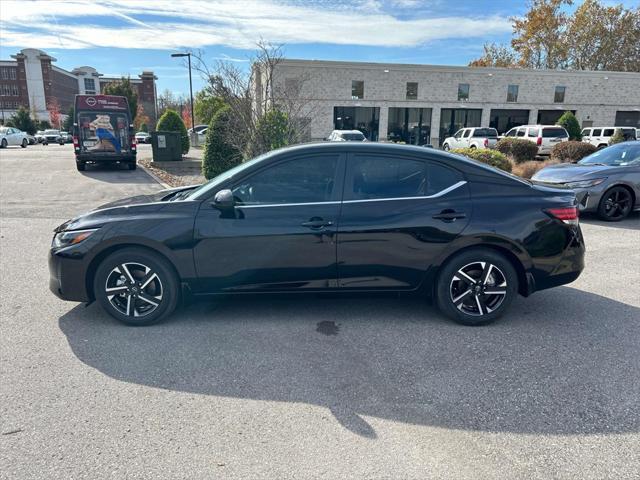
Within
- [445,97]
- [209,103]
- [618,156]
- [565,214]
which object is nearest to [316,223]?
[565,214]

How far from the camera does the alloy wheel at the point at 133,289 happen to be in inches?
156

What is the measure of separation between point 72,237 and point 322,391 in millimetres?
2600

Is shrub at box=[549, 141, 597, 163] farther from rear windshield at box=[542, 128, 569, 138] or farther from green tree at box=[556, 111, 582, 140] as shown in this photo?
green tree at box=[556, 111, 582, 140]

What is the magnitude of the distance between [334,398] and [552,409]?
1.40 metres

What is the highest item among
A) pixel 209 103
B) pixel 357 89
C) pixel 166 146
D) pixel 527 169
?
pixel 357 89

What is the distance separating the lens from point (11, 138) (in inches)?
1420

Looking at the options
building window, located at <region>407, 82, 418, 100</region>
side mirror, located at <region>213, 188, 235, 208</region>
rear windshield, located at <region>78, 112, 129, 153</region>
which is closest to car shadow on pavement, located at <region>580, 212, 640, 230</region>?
side mirror, located at <region>213, 188, 235, 208</region>

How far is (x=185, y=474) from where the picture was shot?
2.33 m

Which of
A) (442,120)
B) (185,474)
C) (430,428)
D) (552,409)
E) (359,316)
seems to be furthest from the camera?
(442,120)

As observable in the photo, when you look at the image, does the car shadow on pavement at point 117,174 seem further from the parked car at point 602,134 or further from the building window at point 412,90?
the building window at point 412,90

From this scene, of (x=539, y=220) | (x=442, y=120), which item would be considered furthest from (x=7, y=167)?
(x=442, y=120)

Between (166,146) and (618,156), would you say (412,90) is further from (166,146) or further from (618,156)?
(618,156)

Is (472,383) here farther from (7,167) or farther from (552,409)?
(7,167)

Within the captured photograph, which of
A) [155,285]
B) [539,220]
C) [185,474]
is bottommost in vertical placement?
[185,474]
